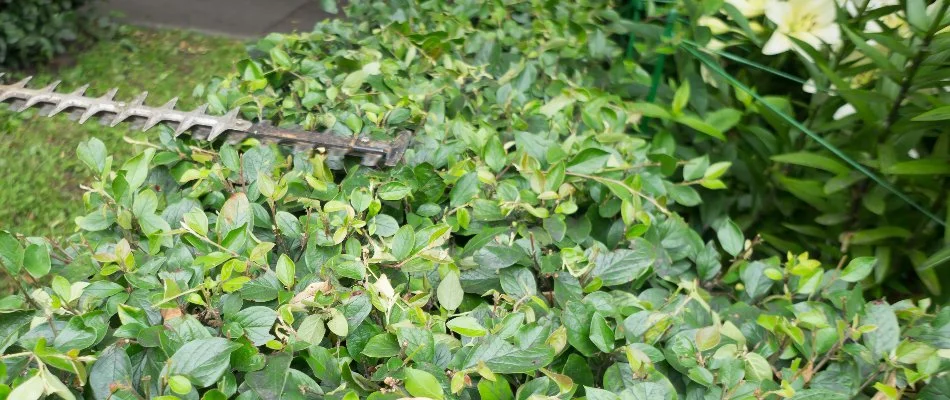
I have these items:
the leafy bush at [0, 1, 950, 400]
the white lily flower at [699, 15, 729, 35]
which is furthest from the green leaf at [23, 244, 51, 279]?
the white lily flower at [699, 15, 729, 35]

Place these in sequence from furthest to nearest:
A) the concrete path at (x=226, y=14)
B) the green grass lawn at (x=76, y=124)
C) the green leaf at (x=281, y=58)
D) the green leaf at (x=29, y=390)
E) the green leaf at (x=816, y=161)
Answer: the concrete path at (x=226, y=14) → the green grass lawn at (x=76, y=124) → the green leaf at (x=816, y=161) → the green leaf at (x=281, y=58) → the green leaf at (x=29, y=390)

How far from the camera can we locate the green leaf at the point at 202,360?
0.67 metres

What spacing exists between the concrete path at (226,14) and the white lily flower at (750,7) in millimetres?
2723

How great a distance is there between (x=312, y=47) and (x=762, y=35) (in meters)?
1.09

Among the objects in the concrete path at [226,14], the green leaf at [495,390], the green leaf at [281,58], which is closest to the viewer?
the green leaf at [495,390]

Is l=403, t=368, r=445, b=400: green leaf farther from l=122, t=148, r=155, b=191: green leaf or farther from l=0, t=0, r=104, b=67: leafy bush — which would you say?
l=0, t=0, r=104, b=67: leafy bush

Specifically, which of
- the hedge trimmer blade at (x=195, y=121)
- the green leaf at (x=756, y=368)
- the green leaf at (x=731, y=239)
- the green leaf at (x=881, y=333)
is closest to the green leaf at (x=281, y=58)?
the hedge trimmer blade at (x=195, y=121)

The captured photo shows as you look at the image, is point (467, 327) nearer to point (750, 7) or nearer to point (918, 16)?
point (918, 16)

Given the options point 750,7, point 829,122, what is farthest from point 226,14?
point 829,122

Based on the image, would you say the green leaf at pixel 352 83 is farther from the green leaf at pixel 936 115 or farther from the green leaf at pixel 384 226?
the green leaf at pixel 936 115

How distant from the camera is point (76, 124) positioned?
9.75ft

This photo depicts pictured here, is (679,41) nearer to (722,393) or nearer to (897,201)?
(897,201)

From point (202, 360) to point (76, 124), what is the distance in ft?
9.13

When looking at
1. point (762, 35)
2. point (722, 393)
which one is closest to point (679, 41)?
point (762, 35)
